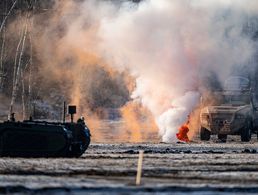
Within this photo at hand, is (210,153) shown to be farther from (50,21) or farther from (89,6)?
(50,21)

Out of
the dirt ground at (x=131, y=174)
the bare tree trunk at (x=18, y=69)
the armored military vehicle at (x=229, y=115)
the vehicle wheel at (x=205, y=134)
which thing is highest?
the bare tree trunk at (x=18, y=69)

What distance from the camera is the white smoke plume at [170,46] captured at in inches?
1585

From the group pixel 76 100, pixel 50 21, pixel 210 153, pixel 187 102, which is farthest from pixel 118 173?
pixel 76 100

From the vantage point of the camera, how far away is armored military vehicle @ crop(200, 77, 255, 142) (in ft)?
119

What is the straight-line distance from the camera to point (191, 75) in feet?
134

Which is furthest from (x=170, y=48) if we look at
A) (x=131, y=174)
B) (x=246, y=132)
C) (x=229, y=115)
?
(x=131, y=174)

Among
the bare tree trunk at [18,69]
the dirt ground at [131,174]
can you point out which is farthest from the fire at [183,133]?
the bare tree trunk at [18,69]

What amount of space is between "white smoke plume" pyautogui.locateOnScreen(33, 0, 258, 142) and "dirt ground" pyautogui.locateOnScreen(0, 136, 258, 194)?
15.5 metres

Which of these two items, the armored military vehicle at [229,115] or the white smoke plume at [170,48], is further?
the white smoke plume at [170,48]

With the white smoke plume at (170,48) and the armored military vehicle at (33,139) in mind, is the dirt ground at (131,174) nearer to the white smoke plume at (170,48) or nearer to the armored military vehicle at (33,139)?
the armored military vehicle at (33,139)

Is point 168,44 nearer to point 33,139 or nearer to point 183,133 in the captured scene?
point 183,133

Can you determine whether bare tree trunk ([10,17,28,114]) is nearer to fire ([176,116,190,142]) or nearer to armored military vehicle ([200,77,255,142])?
fire ([176,116,190,142])

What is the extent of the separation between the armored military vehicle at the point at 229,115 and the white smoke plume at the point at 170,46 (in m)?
2.25

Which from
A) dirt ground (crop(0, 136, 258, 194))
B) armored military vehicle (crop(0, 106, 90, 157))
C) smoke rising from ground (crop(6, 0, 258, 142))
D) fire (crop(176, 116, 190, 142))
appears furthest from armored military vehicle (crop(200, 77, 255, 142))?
armored military vehicle (crop(0, 106, 90, 157))
